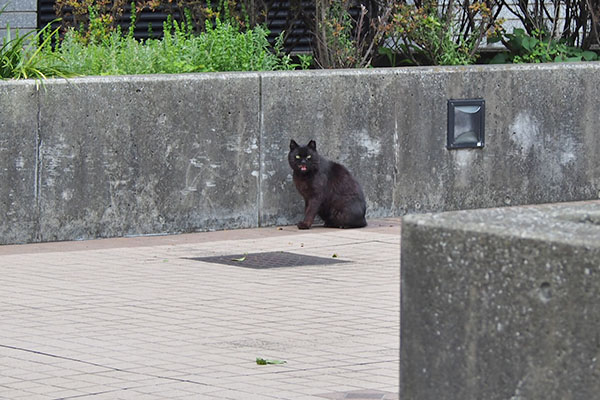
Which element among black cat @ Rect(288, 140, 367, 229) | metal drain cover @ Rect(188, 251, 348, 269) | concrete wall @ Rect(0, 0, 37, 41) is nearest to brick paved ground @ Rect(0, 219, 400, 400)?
metal drain cover @ Rect(188, 251, 348, 269)

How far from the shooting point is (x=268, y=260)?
9.32 metres

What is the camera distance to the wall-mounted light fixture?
38.3 ft

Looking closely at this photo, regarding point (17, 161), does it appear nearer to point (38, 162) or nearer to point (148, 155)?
point (38, 162)

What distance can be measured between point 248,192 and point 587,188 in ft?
12.0

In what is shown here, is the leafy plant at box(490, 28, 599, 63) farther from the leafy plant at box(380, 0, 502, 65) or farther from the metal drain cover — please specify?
the metal drain cover

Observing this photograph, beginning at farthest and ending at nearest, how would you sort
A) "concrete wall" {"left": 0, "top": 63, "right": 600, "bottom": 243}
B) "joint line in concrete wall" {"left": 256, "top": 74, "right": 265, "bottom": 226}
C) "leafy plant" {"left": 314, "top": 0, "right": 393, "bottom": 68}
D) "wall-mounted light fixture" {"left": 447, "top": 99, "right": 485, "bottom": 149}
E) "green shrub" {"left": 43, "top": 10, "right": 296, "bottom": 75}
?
"leafy plant" {"left": 314, "top": 0, "right": 393, "bottom": 68}
"wall-mounted light fixture" {"left": 447, "top": 99, "right": 485, "bottom": 149}
"green shrub" {"left": 43, "top": 10, "right": 296, "bottom": 75}
"joint line in concrete wall" {"left": 256, "top": 74, "right": 265, "bottom": 226}
"concrete wall" {"left": 0, "top": 63, "right": 600, "bottom": 243}

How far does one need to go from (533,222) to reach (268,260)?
5.74 metres

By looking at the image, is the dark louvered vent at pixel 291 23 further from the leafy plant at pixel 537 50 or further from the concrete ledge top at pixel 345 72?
the leafy plant at pixel 537 50

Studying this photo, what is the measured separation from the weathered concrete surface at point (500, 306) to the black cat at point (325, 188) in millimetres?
6625

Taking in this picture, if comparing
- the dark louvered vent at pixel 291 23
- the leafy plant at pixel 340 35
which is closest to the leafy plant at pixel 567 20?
the leafy plant at pixel 340 35

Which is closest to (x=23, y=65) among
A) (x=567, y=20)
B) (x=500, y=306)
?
(x=567, y=20)

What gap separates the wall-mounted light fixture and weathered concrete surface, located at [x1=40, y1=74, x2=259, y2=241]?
198 cm

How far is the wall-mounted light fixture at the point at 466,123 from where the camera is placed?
11.7m

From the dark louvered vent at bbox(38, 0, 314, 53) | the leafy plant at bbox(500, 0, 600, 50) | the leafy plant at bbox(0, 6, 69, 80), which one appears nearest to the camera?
the leafy plant at bbox(0, 6, 69, 80)
